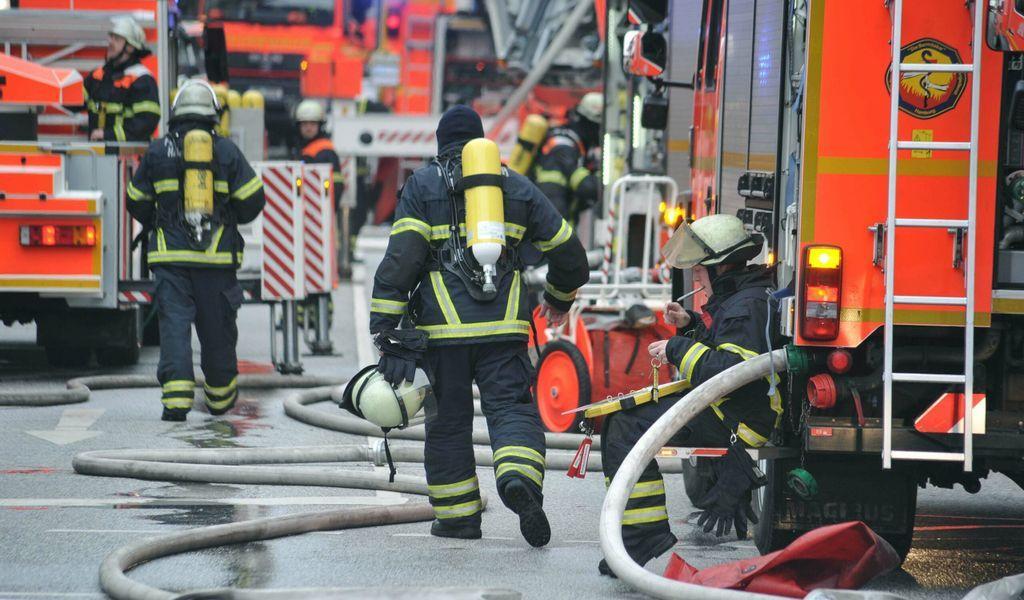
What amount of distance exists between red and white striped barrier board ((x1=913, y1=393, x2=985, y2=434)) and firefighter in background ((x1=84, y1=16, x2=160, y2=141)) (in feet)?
23.9

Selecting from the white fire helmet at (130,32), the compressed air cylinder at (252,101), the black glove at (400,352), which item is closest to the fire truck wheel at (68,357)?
the white fire helmet at (130,32)

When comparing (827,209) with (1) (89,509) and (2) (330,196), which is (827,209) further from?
(2) (330,196)

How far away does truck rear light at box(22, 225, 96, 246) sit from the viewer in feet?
33.9

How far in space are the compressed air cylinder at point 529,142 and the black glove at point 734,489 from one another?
728cm

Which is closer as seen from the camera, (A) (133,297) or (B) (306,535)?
(B) (306,535)

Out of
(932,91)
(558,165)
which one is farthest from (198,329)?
(932,91)

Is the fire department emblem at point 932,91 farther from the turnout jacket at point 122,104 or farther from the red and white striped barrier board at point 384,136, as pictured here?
the red and white striped barrier board at point 384,136

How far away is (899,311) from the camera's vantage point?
5.42 metres

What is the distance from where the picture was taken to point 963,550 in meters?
6.48

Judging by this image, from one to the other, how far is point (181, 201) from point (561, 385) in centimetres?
234

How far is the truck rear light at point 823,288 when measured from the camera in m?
5.41

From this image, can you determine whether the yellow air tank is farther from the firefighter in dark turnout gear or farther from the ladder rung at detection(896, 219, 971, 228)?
the ladder rung at detection(896, 219, 971, 228)

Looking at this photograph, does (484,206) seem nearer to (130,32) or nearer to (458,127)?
(458,127)

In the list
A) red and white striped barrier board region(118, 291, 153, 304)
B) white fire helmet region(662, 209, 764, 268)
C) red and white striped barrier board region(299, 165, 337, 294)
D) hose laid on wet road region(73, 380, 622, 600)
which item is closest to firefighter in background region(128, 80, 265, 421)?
hose laid on wet road region(73, 380, 622, 600)
